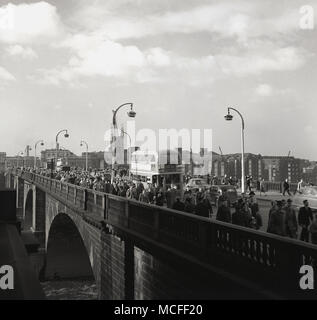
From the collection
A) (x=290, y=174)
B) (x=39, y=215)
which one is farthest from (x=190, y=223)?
(x=290, y=174)

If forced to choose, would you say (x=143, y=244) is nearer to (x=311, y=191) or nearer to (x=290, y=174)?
(x=311, y=191)

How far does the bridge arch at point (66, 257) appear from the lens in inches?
1485

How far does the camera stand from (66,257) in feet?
127

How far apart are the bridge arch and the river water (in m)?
0.71

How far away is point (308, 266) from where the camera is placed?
6.73 meters

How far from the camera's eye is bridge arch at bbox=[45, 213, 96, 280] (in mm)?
37719

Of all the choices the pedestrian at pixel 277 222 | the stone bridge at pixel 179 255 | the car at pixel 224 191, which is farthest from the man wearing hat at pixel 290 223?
the car at pixel 224 191

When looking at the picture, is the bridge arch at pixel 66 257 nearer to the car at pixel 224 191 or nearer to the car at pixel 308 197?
the car at pixel 224 191

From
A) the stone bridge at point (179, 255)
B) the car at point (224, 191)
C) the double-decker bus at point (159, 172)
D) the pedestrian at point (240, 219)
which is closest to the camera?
the stone bridge at point (179, 255)

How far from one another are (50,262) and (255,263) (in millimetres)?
32896

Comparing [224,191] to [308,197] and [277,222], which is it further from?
[277,222]

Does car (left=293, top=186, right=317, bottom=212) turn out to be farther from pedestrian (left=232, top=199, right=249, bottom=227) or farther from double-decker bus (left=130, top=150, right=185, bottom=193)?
pedestrian (left=232, top=199, right=249, bottom=227)

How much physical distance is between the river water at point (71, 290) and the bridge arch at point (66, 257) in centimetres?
71

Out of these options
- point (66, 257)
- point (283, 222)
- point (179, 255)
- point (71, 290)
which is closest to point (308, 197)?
point (283, 222)
